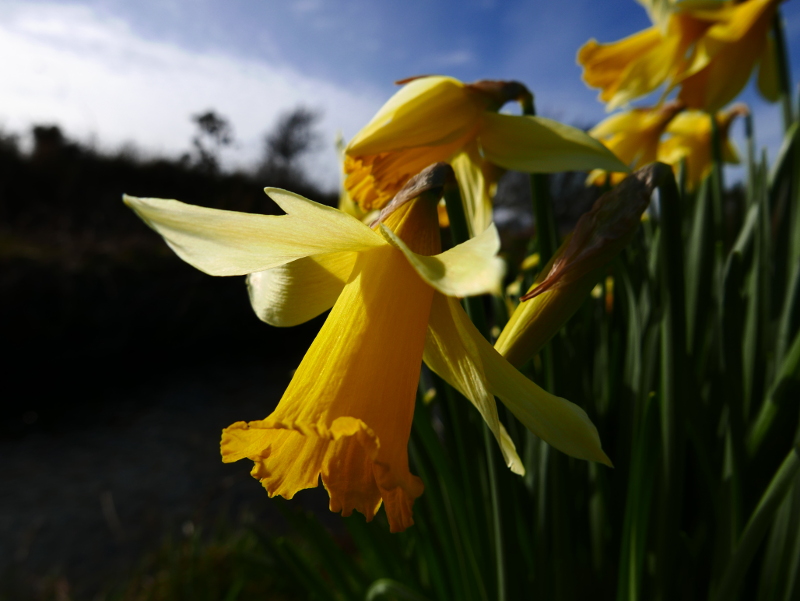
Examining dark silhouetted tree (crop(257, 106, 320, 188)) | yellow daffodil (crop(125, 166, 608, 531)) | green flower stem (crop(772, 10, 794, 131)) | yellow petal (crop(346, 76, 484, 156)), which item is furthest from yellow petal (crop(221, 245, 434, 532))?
dark silhouetted tree (crop(257, 106, 320, 188))

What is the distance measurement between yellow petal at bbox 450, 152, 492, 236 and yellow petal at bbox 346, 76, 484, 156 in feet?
0.19

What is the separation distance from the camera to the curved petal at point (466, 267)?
0.70ft

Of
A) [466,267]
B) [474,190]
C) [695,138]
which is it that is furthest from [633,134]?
[466,267]

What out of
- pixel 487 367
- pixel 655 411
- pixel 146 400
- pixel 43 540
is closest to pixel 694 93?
pixel 655 411

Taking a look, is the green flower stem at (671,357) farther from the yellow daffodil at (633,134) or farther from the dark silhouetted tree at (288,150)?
the dark silhouetted tree at (288,150)

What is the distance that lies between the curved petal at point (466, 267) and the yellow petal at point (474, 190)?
0.29 meters

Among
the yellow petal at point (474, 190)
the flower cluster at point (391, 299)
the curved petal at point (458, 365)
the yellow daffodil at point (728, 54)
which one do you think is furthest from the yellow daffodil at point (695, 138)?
the curved petal at point (458, 365)

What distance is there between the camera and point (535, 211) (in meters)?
0.48

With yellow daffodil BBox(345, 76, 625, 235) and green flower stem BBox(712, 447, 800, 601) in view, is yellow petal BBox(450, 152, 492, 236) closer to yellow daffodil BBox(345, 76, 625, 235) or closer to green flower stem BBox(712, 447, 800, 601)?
yellow daffodil BBox(345, 76, 625, 235)

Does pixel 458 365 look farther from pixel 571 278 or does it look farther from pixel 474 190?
pixel 474 190

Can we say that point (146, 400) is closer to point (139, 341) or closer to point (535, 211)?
point (139, 341)

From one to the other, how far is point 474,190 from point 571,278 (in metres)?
0.28

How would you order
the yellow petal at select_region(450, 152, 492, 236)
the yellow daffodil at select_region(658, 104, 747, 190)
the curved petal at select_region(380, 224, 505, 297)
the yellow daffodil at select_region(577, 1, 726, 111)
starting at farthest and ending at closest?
1. the yellow daffodil at select_region(658, 104, 747, 190)
2. the yellow daffodil at select_region(577, 1, 726, 111)
3. the yellow petal at select_region(450, 152, 492, 236)
4. the curved petal at select_region(380, 224, 505, 297)

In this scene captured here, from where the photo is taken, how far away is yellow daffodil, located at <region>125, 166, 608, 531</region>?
0.97 feet
